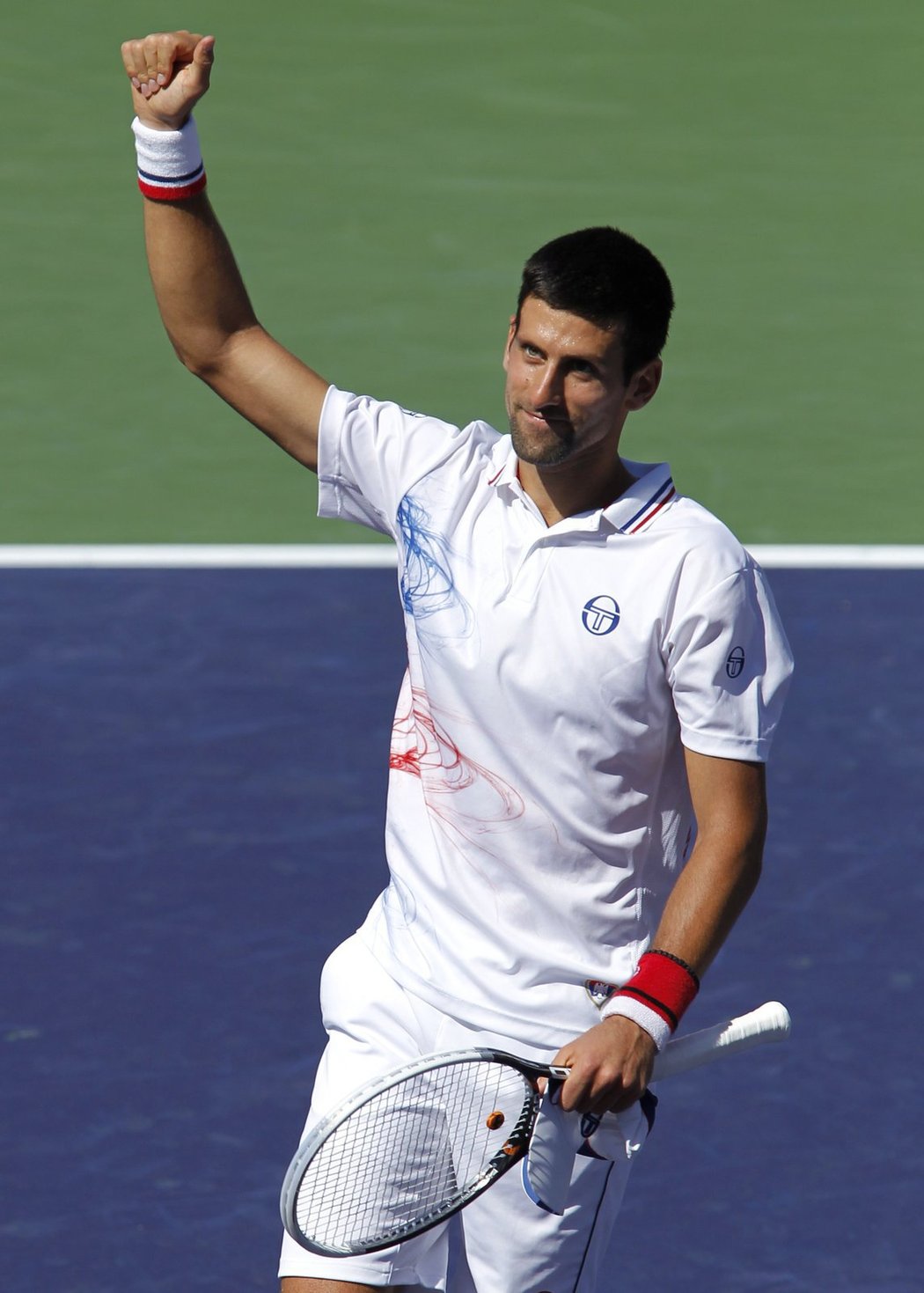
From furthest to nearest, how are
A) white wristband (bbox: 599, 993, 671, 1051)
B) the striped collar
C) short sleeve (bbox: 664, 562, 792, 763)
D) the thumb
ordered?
the thumb
the striped collar
short sleeve (bbox: 664, 562, 792, 763)
white wristband (bbox: 599, 993, 671, 1051)

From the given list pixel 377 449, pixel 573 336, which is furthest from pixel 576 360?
pixel 377 449

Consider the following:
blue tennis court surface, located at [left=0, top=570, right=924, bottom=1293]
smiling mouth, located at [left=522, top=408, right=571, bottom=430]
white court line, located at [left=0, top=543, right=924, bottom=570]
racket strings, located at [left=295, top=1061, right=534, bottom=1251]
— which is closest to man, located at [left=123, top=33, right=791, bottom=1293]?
smiling mouth, located at [left=522, top=408, right=571, bottom=430]

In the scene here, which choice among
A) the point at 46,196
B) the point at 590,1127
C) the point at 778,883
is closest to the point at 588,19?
the point at 46,196

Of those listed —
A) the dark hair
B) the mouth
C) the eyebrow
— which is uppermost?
the dark hair

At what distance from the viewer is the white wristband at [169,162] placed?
4590 mm

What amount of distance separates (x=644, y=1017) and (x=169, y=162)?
6.50 ft

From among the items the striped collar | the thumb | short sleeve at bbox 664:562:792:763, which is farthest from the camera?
the thumb

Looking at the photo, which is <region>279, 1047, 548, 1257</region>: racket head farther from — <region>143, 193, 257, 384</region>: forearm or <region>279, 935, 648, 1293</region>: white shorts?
<region>143, 193, 257, 384</region>: forearm

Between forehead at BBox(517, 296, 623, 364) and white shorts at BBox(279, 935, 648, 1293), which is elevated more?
forehead at BBox(517, 296, 623, 364)

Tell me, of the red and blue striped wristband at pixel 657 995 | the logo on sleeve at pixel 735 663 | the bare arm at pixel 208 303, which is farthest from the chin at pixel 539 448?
the red and blue striped wristband at pixel 657 995

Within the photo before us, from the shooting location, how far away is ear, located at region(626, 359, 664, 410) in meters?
4.25

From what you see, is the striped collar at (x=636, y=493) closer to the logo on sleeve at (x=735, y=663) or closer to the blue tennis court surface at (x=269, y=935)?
the logo on sleeve at (x=735, y=663)

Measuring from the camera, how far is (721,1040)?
4137 millimetres

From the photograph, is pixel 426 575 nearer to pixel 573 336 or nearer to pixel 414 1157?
pixel 573 336
